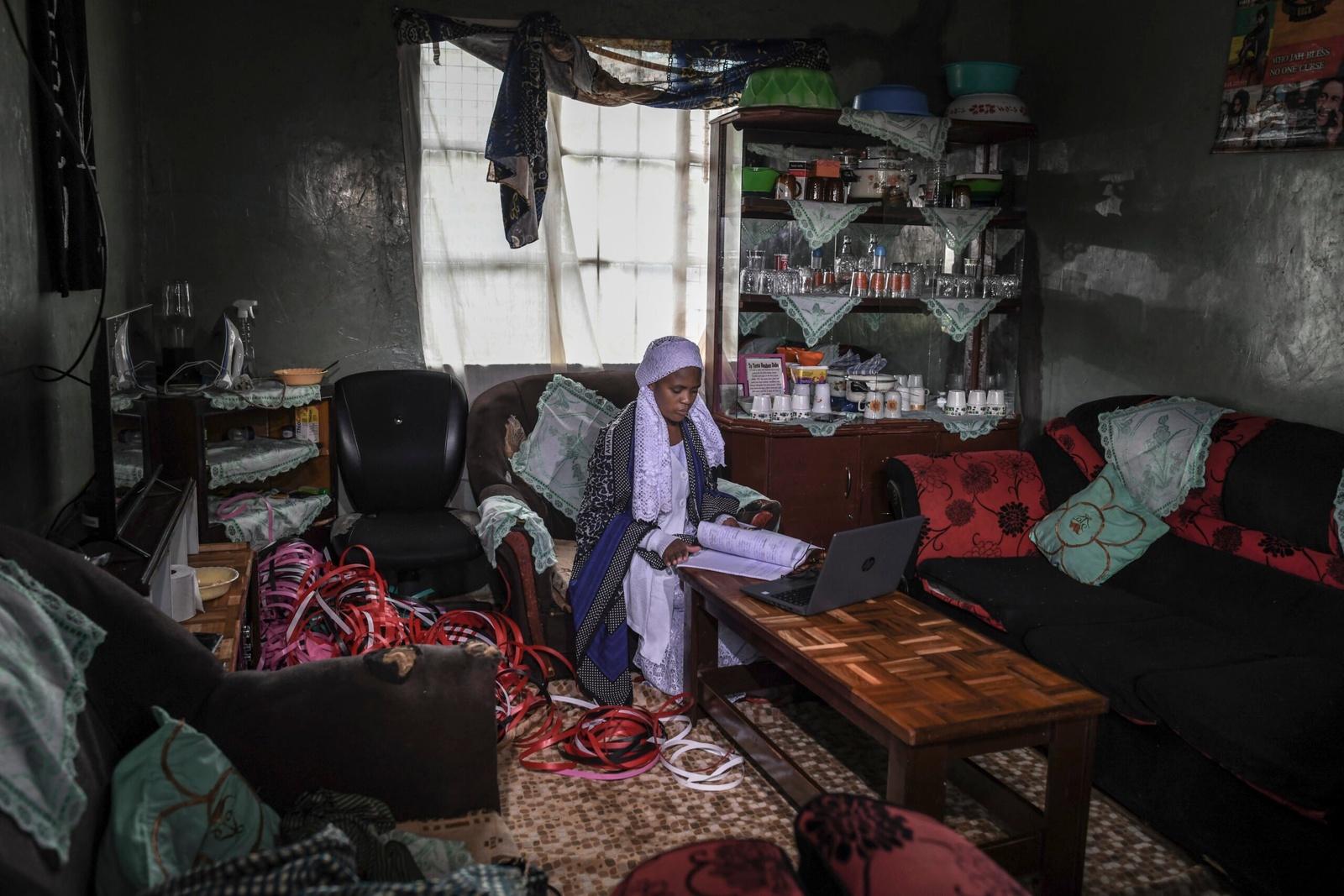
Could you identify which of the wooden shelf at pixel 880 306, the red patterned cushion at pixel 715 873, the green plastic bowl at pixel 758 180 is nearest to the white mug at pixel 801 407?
the wooden shelf at pixel 880 306

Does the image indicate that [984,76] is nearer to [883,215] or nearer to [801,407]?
[883,215]

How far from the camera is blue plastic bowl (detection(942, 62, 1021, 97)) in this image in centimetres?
425

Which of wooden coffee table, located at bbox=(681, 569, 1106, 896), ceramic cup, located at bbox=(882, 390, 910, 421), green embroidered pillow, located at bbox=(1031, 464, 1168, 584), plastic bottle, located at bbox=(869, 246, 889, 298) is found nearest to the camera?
wooden coffee table, located at bbox=(681, 569, 1106, 896)

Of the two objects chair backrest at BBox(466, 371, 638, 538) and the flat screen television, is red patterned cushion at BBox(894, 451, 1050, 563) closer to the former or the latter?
chair backrest at BBox(466, 371, 638, 538)

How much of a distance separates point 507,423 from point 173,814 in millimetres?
2503

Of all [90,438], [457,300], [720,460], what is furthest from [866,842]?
[457,300]

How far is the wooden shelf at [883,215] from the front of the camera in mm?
4094

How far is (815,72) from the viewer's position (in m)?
4.02

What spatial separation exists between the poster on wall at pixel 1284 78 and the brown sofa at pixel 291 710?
9.97 feet

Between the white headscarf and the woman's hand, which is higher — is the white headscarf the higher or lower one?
the higher one

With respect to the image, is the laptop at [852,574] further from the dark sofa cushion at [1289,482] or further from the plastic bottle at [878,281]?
the plastic bottle at [878,281]

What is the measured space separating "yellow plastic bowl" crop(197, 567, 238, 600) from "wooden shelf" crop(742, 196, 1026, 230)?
2.43 m

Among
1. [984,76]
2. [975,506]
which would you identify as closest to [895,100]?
[984,76]

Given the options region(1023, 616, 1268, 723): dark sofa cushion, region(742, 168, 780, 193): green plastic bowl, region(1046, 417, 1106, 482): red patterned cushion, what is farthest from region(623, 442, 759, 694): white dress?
region(742, 168, 780, 193): green plastic bowl
